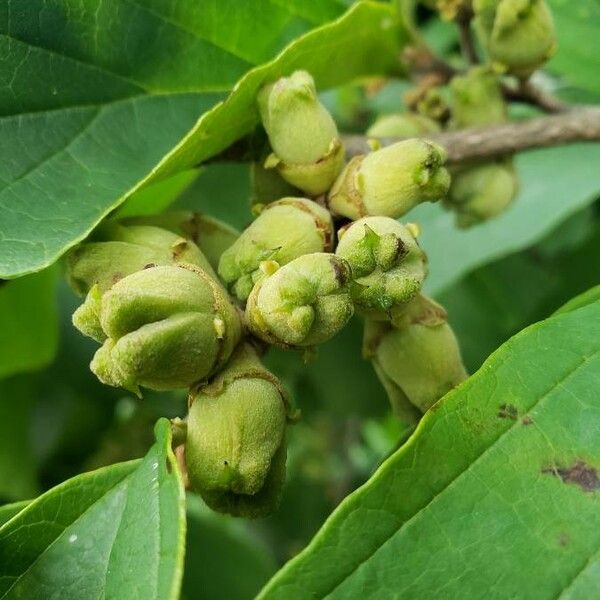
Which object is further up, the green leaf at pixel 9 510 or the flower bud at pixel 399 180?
the flower bud at pixel 399 180

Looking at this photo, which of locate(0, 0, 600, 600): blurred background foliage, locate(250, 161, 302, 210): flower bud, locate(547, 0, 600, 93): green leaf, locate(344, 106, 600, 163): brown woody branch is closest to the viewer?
locate(250, 161, 302, 210): flower bud

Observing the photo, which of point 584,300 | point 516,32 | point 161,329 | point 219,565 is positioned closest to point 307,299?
point 161,329

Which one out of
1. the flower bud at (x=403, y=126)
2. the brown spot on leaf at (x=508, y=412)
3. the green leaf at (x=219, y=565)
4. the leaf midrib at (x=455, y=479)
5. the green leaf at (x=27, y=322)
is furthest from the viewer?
the green leaf at (x=219, y=565)

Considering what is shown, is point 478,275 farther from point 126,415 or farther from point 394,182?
point 394,182

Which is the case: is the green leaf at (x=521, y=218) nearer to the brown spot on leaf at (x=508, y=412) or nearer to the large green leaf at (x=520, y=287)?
the large green leaf at (x=520, y=287)

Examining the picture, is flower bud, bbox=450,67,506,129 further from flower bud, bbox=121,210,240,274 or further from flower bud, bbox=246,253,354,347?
flower bud, bbox=246,253,354,347

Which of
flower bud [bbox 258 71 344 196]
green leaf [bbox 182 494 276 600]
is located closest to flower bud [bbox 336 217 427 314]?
flower bud [bbox 258 71 344 196]

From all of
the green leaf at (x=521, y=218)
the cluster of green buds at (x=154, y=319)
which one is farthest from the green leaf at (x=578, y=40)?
the cluster of green buds at (x=154, y=319)

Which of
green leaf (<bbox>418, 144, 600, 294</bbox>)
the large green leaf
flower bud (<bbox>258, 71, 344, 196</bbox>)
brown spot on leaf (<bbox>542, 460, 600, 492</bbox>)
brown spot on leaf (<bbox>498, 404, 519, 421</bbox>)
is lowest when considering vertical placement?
the large green leaf
